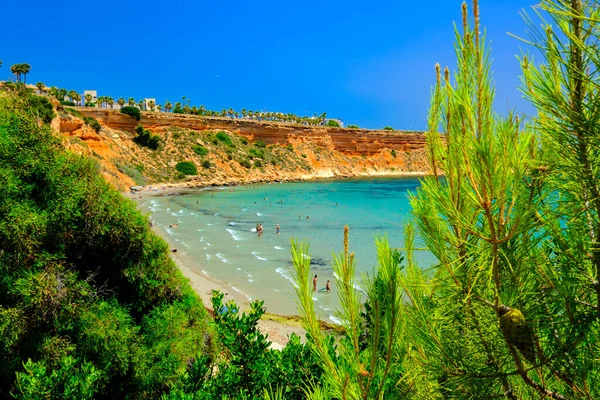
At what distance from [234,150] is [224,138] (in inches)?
127

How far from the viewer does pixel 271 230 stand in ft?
Result: 103

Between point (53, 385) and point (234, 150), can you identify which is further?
point (234, 150)

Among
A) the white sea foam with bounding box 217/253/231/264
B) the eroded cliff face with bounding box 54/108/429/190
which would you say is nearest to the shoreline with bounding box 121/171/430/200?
the eroded cliff face with bounding box 54/108/429/190

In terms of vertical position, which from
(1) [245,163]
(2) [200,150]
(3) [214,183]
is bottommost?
(3) [214,183]

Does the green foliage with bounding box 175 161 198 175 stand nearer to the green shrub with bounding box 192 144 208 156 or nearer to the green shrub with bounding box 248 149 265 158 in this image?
the green shrub with bounding box 192 144 208 156

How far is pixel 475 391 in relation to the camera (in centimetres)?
234

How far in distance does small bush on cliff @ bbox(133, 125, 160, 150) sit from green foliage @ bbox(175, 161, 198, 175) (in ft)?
16.1

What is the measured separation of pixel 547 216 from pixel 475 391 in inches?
42.5

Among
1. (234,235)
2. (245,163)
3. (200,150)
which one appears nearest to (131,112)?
(200,150)

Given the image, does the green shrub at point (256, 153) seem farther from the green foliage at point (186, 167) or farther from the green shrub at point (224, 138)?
the green foliage at point (186, 167)

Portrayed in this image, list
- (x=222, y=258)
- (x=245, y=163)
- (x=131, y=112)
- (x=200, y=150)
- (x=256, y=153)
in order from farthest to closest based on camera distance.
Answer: (x=256, y=153) < (x=245, y=163) < (x=200, y=150) < (x=131, y=112) < (x=222, y=258)

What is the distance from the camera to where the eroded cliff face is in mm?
49844

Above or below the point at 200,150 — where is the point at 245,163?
below

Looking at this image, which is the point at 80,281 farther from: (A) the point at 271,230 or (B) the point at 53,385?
(A) the point at 271,230
